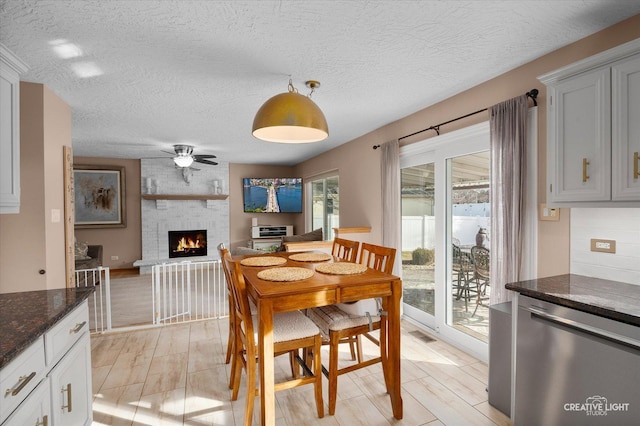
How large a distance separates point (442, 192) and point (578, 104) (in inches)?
58.3

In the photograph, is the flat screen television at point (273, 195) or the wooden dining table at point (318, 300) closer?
the wooden dining table at point (318, 300)

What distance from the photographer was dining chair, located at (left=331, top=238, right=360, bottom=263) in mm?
2728

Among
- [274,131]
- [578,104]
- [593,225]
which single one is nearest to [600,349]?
[593,225]

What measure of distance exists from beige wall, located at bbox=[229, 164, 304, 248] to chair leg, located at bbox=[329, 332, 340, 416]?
5461 mm

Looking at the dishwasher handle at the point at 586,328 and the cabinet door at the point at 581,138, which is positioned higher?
the cabinet door at the point at 581,138

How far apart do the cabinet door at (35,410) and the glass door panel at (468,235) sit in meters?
3.02

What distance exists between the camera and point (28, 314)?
1.38m

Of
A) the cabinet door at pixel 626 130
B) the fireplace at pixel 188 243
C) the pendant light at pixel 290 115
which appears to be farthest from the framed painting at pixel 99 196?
the cabinet door at pixel 626 130

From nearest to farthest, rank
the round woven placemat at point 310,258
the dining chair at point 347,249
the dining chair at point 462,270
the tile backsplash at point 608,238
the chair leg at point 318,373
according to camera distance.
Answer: the tile backsplash at point 608,238, the chair leg at point 318,373, the round woven placemat at point 310,258, the dining chair at point 347,249, the dining chair at point 462,270

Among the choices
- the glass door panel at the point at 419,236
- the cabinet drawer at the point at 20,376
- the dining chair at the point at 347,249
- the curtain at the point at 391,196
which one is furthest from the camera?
the curtain at the point at 391,196

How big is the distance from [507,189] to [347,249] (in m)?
1.40

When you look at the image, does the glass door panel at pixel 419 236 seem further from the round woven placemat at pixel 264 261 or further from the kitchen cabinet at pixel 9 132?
the kitchen cabinet at pixel 9 132

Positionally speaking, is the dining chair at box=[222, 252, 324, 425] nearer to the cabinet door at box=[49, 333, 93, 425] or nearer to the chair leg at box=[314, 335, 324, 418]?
the chair leg at box=[314, 335, 324, 418]

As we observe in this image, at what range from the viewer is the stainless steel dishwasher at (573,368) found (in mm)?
1342
